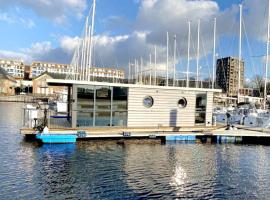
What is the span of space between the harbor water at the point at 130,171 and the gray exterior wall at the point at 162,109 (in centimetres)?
285

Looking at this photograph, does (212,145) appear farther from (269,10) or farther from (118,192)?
(269,10)

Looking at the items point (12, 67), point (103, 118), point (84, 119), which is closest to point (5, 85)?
point (12, 67)

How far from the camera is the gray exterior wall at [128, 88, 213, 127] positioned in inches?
959

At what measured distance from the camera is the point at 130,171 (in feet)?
50.0

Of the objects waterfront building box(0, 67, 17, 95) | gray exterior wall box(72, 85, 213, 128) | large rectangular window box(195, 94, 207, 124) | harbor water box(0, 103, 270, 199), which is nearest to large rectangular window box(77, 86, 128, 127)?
gray exterior wall box(72, 85, 213, 128)

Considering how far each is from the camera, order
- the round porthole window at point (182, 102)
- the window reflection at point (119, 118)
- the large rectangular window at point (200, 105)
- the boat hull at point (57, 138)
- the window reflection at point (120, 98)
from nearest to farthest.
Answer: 1. the boat hull at point (57, 138)
2. the window reflection at point (120, 98)
3. the window reflection at point (119, 118)
4. the round porthole window at point (182, 102)
5. the large rectangular window at point (200, 105)

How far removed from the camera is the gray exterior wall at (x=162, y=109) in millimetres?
24359

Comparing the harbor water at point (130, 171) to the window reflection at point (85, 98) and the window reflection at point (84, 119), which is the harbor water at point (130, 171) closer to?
the window reflection at point (84, 119)

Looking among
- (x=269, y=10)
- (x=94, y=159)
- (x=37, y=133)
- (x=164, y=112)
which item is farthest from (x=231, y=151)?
(x=269, y=10)

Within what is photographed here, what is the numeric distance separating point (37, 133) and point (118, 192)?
10.8m

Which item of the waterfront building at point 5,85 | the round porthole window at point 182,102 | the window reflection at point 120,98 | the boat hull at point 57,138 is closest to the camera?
the boat hull at point 57,138

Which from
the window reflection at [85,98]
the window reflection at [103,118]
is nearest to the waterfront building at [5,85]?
the window reflection at [103,118]

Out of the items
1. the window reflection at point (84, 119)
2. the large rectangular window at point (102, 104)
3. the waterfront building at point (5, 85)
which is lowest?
the window reflection at point (84, 119)

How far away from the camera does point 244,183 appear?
46.5 feet
